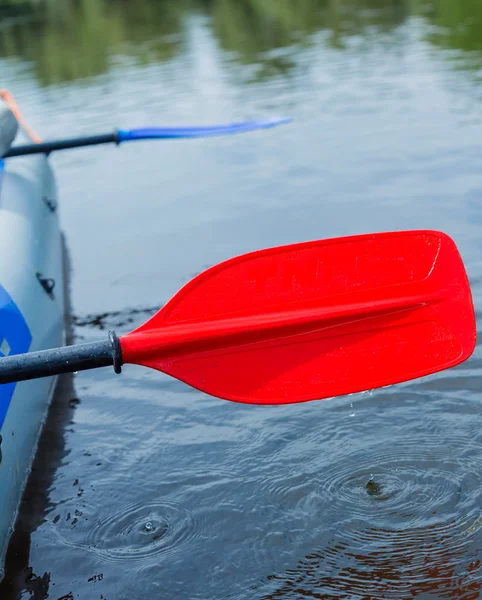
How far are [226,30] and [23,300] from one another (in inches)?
→ 538

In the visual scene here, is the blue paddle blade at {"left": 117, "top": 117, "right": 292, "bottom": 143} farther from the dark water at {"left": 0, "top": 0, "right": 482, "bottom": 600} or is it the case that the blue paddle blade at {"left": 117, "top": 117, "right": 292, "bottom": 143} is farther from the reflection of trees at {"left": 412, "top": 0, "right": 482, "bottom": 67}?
the reflection of trees at {"left": 412, "top": 0, "right": 482, "bottom": 67}

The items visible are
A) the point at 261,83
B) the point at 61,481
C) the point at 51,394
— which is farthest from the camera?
the point at 261,83

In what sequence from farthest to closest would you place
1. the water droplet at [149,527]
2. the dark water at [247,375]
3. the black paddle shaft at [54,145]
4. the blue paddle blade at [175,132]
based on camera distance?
the blue paddle blade at [175,132] → the black paddle shaft at [54,145] → the water droplet at [149,527] → the dark water at [247,375]

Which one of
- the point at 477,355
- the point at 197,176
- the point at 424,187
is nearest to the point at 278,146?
the point at 197,176

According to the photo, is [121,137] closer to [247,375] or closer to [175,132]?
[175,132]

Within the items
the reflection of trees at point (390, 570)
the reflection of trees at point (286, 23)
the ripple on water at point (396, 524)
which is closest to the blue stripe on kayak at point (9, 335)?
the ripple on water at point (396, 524)

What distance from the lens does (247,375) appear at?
2.87m

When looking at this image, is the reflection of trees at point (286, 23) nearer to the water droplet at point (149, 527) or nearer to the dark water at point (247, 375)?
the dark water at point (247, 375)

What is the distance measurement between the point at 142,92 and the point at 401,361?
933 centimetres

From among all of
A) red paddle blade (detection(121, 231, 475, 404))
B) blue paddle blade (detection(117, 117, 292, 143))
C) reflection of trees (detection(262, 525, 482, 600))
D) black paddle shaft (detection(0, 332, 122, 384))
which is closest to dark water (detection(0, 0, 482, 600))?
reflection of trees (detection(262, 525, 482, 600))

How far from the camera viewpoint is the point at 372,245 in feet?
9.54

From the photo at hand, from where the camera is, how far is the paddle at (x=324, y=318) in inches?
110

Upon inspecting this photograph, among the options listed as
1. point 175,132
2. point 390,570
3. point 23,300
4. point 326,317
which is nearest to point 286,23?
point 175,132

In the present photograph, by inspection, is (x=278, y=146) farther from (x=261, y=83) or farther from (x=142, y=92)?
(x=142, y=92)
